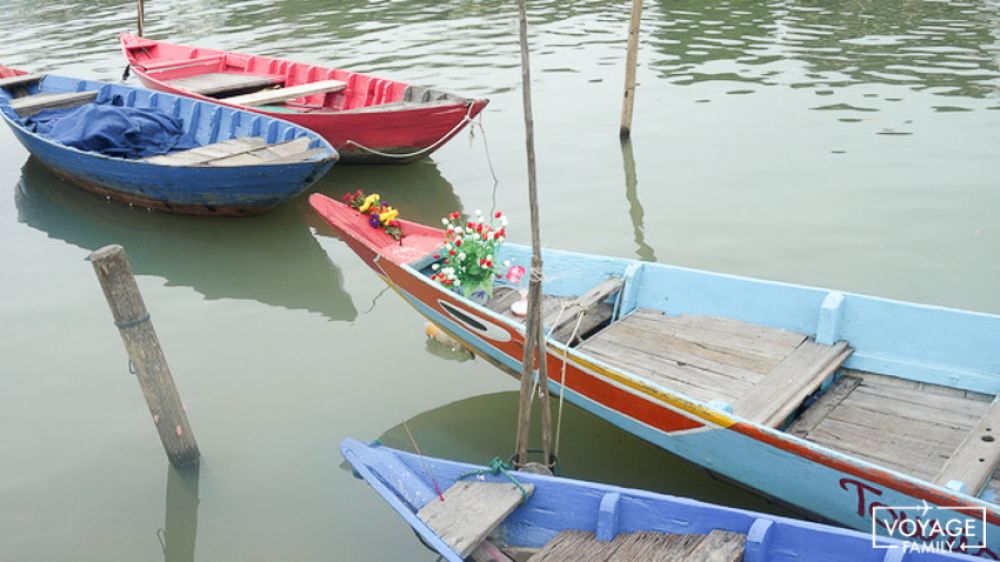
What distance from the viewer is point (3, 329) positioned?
8.09 metres

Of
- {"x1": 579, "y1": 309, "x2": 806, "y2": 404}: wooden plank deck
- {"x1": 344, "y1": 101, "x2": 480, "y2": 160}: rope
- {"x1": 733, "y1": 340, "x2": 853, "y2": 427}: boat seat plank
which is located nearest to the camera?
{"x1": 733, "y1": 340, "x2": 853, "y2": 427}: boat seat plank

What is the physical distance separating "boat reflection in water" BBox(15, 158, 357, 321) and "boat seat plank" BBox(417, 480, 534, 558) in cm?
362

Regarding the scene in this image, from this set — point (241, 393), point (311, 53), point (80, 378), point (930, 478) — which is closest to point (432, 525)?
point (930, 478)

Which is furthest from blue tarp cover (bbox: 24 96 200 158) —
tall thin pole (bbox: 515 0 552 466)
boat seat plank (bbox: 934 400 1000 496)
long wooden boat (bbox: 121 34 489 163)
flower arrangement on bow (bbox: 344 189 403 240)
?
boat seat plank (bbox: 934 400 1000 496)

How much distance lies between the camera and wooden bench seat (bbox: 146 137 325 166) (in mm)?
9227

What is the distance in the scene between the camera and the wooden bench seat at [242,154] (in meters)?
9.23

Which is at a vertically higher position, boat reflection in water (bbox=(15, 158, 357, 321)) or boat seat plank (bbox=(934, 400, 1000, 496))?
boat seat plank (bbox=(934, 400, 1000, 496))

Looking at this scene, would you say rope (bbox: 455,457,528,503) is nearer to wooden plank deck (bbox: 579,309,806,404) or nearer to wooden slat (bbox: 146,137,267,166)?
wooden plank deck (bbox: 579,309,806,404)

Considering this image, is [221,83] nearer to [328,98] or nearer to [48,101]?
[328,98]

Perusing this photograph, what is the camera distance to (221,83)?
42.0ft

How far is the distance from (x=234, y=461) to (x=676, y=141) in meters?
7.55

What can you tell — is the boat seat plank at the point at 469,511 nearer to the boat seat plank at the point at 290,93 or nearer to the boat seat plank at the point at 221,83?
the boat seat plank at the point at 290,93

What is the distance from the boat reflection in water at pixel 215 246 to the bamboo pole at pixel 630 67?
416 centimetres

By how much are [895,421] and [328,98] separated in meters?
9.17
